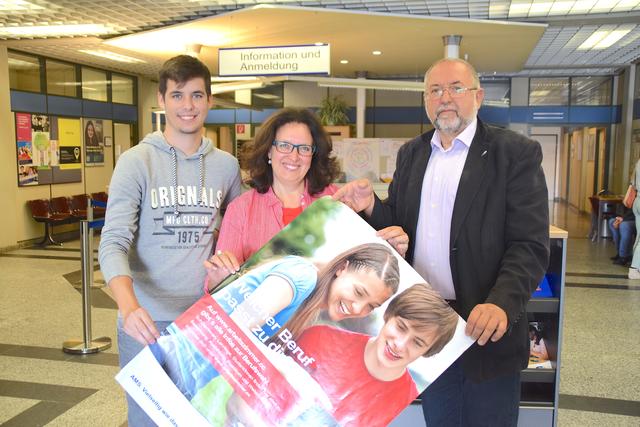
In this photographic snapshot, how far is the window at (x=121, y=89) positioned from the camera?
1262 centimetres

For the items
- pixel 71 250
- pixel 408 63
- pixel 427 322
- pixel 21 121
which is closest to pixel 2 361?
pixel 427 322

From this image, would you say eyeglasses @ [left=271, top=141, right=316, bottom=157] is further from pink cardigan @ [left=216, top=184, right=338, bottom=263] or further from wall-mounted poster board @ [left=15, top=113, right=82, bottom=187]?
wall-mounted poster board @ [left=15, top=113, right=82, bottom=187]

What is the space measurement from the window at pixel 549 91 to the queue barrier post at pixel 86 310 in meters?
12.7

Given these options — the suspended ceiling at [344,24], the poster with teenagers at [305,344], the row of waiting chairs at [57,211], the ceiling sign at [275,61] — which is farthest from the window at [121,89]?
the poster with teenagers at [305,344]

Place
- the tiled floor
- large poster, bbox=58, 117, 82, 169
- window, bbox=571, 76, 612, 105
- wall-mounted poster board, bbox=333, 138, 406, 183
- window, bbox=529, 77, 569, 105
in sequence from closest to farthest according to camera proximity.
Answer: the tiled floor < wall-mounted poster board, bbox=333, 138, 406, 183 < large poster, bbox=58, 117, 82, 169 < window, bbox=571, 76, 612, 105 < window, bbox=529, 77, 569, 105

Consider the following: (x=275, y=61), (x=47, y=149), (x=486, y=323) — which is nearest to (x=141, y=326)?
(x=486, y=323)

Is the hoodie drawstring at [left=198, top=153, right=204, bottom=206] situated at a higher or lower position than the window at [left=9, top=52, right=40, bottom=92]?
lower

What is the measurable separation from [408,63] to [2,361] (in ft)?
31.4

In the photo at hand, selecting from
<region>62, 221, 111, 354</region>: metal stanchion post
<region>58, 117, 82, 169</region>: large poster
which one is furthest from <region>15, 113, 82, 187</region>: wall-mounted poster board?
<region>62, 221, 111, 354</region>: metal stanchion post

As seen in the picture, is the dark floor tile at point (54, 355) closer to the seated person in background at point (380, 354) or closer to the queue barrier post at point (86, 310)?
the queue barrier post at point (86, 310)

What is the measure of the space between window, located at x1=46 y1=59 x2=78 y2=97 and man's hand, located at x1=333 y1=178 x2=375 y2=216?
1046 centimetres

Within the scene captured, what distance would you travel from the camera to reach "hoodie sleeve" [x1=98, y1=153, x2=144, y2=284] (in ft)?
5.38

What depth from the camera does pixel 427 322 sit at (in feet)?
4.82

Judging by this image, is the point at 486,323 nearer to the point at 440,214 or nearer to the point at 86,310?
the point at 440,214
